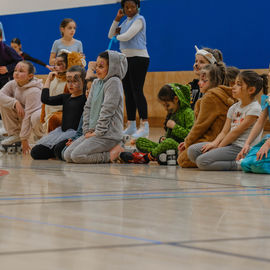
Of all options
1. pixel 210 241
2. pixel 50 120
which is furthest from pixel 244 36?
pixel 210 241

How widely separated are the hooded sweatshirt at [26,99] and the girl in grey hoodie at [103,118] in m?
0.83

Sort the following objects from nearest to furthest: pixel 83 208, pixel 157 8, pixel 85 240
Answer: pixel 85 240
pixel 83 208
pixel 157 8

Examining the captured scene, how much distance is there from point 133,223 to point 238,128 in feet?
6.34

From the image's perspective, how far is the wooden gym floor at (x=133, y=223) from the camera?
119 centimetres

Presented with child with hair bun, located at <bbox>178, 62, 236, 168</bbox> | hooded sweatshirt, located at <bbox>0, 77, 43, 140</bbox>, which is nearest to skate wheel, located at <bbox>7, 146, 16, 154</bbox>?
hooded sweatshirt, located at <bbox>0, 77, 43, 140</bbox>

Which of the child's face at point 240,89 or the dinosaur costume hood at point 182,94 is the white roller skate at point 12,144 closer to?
the dinosaur costume hood at point 182,94

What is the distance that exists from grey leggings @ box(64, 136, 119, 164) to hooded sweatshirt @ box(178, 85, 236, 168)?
61 centimetres

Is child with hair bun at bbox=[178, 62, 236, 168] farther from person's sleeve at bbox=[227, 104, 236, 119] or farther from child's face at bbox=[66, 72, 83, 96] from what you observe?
child's face at bbox=[66, 72, 83, 96]

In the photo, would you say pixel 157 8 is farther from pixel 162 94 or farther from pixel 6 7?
pixel 162 94

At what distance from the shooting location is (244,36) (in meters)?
7.50

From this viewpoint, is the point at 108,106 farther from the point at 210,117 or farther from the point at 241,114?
the point at 241,114

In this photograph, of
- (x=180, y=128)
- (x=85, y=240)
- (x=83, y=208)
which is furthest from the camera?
(x=180, y=128)

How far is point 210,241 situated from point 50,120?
11.5ft

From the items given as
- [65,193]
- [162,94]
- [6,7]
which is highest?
[6,7]
